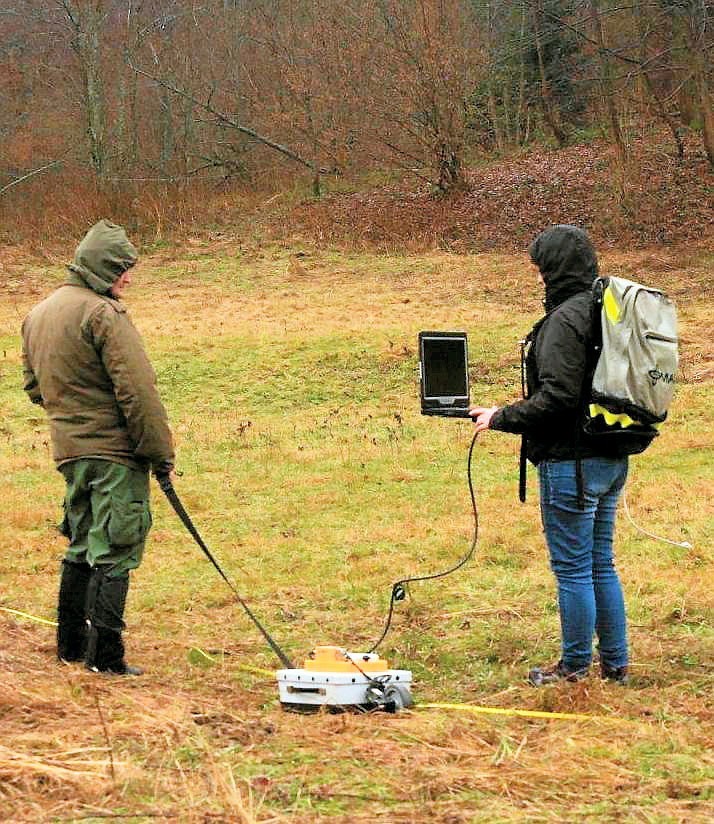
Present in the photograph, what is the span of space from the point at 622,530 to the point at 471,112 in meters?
20.0

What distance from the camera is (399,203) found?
24.1m

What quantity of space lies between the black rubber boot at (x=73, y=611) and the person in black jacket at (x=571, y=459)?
1.86 metres

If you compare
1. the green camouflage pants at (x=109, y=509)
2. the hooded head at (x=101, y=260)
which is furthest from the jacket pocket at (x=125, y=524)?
the hooded head at (x=101, y=260)

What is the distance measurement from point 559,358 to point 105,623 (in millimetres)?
2143

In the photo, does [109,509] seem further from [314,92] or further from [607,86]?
[314,92]

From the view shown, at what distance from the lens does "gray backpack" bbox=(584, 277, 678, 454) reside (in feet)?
13.9

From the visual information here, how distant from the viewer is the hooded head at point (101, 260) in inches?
191

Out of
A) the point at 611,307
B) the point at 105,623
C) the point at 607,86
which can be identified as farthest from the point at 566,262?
the point at 607,86

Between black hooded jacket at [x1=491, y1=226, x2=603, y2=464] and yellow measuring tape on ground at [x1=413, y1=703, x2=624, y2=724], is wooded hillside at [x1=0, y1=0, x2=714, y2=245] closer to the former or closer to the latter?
black hooded jacket at [x1=491, y1=226, x2=603, y2=464]

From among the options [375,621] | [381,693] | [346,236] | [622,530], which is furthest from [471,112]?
[381,693]

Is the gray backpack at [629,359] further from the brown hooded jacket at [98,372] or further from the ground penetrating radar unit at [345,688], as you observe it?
the brown hooded jacket at [98,372]

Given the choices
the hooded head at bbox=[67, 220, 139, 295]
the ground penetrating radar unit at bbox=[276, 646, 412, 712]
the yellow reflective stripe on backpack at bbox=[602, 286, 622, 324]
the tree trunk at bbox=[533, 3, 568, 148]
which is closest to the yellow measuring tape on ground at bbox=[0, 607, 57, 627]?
the hooded head at bbox=[67, 220, 139, 295]

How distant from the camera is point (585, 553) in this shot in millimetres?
4461

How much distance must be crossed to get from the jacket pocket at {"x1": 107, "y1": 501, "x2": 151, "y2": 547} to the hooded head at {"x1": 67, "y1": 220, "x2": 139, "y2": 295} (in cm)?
89
